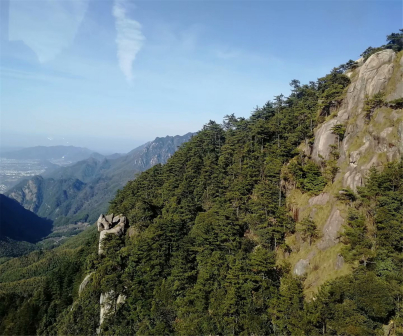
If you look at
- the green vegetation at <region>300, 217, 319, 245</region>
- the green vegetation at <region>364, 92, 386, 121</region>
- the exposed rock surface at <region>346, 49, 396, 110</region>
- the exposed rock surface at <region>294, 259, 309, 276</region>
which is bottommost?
the exposed rock surface at <region>294, 259, 309, 276</region>

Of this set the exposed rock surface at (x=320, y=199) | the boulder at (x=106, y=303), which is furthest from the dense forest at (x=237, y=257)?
the exposed rock surface at (x=320, y=199)

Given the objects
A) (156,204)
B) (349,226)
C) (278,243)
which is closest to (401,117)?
(349,226)

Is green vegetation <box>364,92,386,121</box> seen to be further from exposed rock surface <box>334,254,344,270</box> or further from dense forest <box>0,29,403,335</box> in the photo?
exposed rock surface <box>334,254,344,270</box>

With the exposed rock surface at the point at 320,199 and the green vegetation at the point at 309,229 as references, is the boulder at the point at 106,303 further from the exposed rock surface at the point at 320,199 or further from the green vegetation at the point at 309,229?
the exposed rock surface at the point at 320,199

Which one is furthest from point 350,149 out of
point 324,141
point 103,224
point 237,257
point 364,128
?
point 103,224

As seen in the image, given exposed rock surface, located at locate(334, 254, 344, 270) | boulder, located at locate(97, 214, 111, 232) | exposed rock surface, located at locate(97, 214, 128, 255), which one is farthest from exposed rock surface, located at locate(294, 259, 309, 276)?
boulder, located at locate(97, 214, 111, 232)

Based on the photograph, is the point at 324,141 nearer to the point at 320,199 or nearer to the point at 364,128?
the point at 364,128
